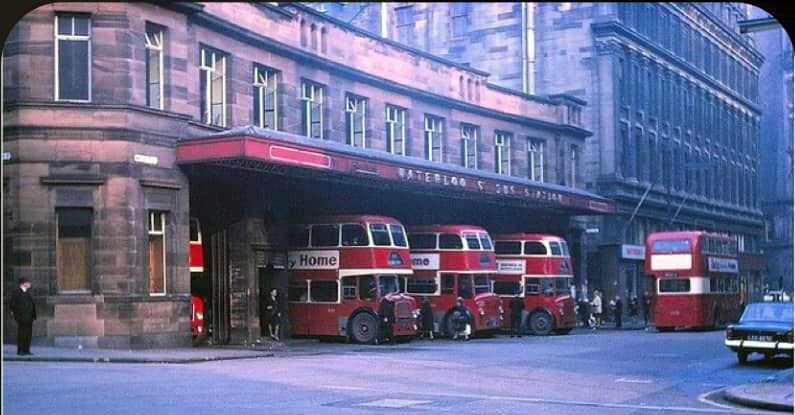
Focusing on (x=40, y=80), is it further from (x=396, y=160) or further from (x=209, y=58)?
(x=396, y=160)

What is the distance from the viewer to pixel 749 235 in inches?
3664

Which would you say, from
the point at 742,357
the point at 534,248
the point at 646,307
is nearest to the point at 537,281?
the point at 534,248

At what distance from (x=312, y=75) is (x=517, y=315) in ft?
39.5

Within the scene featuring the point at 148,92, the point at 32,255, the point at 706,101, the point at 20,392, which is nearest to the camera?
the point at 20,392

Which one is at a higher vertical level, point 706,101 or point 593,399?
point 706,101

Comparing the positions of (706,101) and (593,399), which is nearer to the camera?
(593,399)

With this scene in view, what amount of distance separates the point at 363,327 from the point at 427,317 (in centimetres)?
461

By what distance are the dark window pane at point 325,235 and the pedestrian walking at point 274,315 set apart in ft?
7.28

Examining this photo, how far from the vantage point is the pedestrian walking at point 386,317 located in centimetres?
3366

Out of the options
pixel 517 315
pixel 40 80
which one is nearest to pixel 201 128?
pixel 40 80

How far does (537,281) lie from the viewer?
43.3 m

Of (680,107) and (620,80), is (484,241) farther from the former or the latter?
(680,107)

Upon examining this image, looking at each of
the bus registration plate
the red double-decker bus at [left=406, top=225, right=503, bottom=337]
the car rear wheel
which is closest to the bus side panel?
the red double-decker bus at [left=406, top=225, right=503, bottom=337]

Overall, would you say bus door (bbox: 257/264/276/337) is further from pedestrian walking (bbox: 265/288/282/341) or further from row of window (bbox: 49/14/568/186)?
row of window (bbox: 49/14/568/186)
